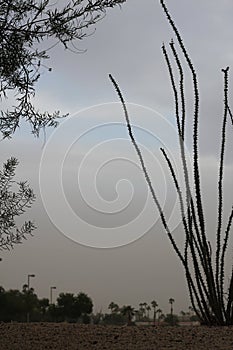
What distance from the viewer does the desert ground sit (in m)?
7.79

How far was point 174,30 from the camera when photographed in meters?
11.3

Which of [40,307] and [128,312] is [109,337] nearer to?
[128,312]

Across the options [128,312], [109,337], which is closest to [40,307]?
[128,312]

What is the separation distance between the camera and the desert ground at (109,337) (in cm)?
779

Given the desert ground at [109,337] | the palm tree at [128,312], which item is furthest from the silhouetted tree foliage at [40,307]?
the desert ground at [109,337]

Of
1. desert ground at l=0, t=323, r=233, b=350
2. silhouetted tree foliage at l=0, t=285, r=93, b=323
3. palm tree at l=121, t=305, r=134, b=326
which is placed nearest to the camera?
desert ground at l=0, t=323, r=233, b=350

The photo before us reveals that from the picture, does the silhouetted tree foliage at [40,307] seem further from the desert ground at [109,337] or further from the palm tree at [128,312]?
the desert ground at [109,337]

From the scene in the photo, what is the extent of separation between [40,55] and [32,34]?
360 mm

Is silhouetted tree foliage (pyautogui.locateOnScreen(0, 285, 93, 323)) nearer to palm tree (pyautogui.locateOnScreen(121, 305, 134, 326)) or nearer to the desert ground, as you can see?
palm tree (pyautogui.locateOnScreen(121, 305, 134, 326))

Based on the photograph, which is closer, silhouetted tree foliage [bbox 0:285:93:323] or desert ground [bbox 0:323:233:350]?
desert ground [bbox 0:323:233:350]

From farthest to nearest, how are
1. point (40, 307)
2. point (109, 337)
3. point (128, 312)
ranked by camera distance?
point (40, 307) < point (128, 312) < point (109, 337)

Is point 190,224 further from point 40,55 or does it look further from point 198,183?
point 40,55

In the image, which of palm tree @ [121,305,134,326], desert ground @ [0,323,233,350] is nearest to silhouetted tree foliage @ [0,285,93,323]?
palm tree @ [121,305,134,326]

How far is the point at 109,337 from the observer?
8430mm
